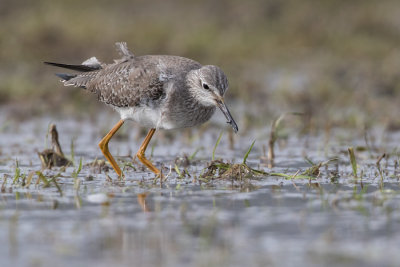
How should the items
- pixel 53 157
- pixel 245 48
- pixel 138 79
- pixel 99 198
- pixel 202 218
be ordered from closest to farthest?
pixel 202 218, pixel 99 198, pixel 138 79, pixel 53 157, pixel 245 48

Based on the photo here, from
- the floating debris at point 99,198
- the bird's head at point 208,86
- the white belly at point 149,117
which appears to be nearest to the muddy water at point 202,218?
the floating debris at point 99,198

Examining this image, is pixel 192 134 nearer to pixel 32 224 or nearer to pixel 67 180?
pixel 67 180

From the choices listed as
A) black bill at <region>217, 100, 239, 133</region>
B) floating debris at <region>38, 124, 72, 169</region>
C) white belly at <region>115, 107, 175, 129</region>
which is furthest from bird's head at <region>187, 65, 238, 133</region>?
floating debris at <region>38, 124, 72, 169</region>

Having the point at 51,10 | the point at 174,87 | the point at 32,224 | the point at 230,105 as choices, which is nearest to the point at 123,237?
the point at 32,224

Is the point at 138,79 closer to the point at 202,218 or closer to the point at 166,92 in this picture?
the point at 166,92

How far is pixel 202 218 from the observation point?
543 cm

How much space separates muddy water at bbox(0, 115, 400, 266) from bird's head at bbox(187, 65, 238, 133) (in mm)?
761

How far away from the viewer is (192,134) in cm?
1067

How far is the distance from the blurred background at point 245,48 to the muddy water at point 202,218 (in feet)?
11.6

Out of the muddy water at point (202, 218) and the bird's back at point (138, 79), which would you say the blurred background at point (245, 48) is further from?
the muddy water at point (202, 218)

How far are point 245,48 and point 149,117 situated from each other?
31.5 ft

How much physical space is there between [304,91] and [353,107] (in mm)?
1075

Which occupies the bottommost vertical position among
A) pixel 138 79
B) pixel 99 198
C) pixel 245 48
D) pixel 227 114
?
pixel 99 198

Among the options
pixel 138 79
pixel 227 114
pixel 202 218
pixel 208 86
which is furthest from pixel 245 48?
pixel 202 218
